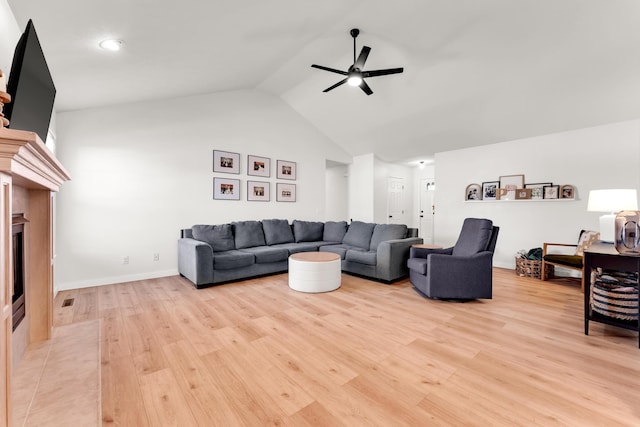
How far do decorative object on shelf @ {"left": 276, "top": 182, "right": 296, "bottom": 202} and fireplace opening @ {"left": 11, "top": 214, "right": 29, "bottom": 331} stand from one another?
393 cm

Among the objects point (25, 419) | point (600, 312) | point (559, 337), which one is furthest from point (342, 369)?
point (600, 312)

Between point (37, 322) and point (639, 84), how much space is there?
6.58 meters

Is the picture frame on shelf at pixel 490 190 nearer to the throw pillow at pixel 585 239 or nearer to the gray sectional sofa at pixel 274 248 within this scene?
the throw pillow at pixel 585 239

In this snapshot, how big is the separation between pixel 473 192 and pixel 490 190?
0.99 ft

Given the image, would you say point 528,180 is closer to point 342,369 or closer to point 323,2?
point 323,2

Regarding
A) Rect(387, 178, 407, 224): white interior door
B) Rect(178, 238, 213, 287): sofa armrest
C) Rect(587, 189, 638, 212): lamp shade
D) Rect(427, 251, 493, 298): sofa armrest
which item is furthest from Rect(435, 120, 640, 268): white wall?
Rect(178, 238, 213, 287): sofa armrest

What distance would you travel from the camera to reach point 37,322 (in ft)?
6.97

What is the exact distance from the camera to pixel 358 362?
75.1 inches

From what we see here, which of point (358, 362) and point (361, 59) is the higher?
point (361, 59)

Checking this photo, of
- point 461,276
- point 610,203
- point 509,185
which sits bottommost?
point 461,276

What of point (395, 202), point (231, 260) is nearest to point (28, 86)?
point (231, 260)

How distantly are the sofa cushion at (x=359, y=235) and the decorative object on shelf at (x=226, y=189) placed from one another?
84.5 inches

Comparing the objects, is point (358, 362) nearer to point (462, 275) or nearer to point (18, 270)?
point (462, 275)

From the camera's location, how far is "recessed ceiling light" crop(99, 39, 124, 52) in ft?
7.61
